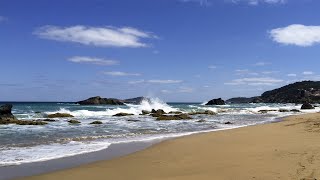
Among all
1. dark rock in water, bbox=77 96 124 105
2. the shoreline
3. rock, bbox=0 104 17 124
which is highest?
dark rock in water, bbox=77 96 124 105

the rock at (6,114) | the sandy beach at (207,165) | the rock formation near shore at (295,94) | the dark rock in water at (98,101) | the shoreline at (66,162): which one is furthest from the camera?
the rock formation near shore at (295,94)

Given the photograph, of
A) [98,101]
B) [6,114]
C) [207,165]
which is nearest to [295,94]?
[98,101]

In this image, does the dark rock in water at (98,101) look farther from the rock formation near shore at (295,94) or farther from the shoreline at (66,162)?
the shoreline at (66,162)

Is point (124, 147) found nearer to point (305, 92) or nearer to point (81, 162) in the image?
point (81, 162)

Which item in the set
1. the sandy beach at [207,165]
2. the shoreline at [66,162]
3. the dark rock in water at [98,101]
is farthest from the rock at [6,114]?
the dark rock in water at [98,101]

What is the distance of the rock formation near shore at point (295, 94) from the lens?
496 feet

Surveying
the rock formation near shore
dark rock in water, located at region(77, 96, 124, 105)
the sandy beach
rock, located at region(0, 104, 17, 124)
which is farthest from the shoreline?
the rock formation near shore

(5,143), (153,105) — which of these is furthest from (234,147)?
(153,105)

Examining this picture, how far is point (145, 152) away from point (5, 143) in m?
6.68

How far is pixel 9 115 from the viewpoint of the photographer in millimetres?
34250

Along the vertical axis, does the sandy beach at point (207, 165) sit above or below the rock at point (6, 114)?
below

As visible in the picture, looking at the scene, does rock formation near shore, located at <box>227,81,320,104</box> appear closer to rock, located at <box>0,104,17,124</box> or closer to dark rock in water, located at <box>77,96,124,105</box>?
dark rock in water, located at <box>77,96,124,105</box>

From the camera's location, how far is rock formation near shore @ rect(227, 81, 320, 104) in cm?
15118

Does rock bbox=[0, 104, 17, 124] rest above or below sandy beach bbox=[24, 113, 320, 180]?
above
